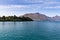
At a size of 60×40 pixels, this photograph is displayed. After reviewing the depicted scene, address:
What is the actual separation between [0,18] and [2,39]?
338 ft

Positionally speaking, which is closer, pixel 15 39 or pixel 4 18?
pixel 15 39

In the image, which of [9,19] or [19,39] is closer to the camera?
[19,39]

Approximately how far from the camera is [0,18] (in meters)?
124

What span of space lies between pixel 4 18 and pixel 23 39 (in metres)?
104

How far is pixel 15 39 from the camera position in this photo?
23953mm

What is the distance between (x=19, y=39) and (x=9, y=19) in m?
108

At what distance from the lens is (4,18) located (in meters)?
125

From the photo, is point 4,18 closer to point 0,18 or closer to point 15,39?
point 0,18

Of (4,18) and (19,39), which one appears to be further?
(4,18)

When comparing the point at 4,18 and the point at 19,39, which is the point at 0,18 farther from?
the point at 19,39

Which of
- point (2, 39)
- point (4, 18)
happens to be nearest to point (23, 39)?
point (2, 39)

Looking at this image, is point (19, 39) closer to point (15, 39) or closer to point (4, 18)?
point (15, 39)

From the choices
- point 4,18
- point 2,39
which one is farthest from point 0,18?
point 2,39

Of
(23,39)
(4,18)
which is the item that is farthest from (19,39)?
(4,18)
